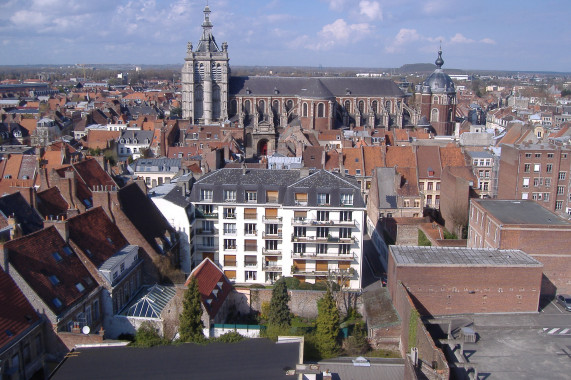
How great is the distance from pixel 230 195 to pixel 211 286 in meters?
8.40

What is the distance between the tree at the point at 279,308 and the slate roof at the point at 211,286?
3224 millimetres

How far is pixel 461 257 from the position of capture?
34094 millimetres

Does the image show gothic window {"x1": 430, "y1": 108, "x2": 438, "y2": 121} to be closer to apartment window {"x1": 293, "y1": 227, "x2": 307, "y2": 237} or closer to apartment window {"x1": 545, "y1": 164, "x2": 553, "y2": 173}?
apartment window {"x1": 545, "y1": 164, "x2": 553, "y2": 173}

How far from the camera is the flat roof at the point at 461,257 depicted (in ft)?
108

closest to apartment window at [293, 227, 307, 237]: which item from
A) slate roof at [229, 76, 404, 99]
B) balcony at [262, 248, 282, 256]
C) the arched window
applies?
balcony at [262, 248, 282, 256]

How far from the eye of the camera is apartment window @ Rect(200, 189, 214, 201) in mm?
40688

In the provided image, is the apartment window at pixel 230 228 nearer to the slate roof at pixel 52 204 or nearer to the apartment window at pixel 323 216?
the apartment window at pixel 323 216

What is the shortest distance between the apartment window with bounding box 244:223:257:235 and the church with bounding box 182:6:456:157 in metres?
53.6

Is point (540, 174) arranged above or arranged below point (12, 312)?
above

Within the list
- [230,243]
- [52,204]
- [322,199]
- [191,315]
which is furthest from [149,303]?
[322,199]

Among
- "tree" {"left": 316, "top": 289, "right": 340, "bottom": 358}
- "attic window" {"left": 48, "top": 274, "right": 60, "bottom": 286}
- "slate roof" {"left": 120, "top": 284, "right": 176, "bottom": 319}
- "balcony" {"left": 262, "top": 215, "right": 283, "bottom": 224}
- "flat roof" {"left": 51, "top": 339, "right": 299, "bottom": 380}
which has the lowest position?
"tree" {"left": 316, "top": 289, "right": 340, "bottom": 358}

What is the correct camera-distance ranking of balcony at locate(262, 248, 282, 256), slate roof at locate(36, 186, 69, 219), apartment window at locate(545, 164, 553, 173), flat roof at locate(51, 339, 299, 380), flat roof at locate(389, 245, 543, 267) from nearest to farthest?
flat roof at locate(51, 339, 299, 380)
flat roof at locate(389, 245, 543, 267)
slate roof at locate(36, 186, 69, 219)
balcony at locate(262, 248, 282, 256)
apartment window at locate(545, 164, 553, 173)

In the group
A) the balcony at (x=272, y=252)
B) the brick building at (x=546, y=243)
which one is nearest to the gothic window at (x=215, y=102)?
the balcony at (x=272, y=252)

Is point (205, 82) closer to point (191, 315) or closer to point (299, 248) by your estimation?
point (299, 248)
